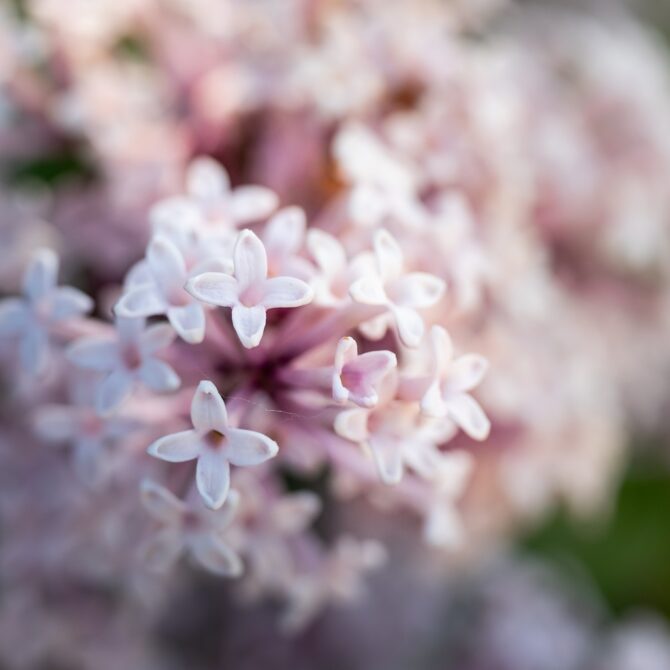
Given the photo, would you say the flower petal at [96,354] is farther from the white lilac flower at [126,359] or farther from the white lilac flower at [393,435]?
the white lilac flower at [393,435]

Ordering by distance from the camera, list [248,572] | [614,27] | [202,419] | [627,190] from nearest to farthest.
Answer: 1. [202,419]
2. [248,572]
3. [627,190]
4. [614,27]

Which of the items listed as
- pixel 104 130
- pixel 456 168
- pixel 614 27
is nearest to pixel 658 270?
pixel 456 168

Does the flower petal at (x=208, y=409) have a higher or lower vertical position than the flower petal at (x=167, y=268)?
lower

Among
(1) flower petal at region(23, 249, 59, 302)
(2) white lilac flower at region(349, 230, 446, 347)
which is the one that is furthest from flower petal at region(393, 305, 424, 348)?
(1) flower petal at region(23, 249, 59, 302)

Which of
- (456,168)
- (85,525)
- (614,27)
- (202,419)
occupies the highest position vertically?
(614,27)

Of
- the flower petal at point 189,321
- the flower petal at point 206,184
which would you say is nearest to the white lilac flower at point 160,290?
the flower petal at point 189,321

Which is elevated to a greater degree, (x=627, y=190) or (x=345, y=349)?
(x=627, y=190)

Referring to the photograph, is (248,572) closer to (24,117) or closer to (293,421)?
(293,421)
